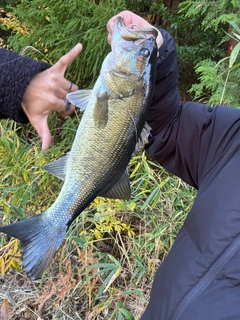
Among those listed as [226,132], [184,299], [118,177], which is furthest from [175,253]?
[226,132]

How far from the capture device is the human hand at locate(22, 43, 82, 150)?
1274 millimetres

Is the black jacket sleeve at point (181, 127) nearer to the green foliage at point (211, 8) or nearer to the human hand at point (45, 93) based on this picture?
the human hand at point (45, 93)

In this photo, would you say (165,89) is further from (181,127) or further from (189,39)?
(189,39)

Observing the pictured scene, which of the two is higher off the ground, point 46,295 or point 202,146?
point 202,146

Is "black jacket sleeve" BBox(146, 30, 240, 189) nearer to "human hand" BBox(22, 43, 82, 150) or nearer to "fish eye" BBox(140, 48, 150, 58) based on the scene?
"fish eye" BBox(140, 48, 150, 58)

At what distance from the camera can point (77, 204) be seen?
1.37 metres

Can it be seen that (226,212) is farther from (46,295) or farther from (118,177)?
(46,295)

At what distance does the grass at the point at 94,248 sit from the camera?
7.49 ft

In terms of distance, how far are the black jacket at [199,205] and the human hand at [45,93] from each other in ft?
1.51

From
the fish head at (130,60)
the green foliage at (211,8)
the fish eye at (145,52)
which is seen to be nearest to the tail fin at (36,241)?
the fish head at (130,60)

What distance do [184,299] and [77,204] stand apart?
1.63ft

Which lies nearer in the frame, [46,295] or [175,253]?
[175,253]

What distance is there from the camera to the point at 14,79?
1.26 metres

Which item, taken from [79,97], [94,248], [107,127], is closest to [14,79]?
[79,97]
